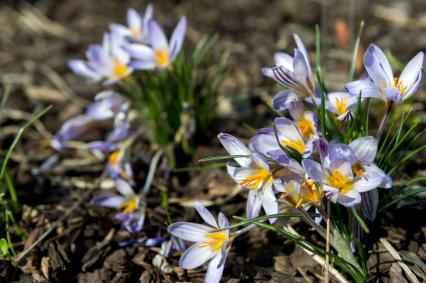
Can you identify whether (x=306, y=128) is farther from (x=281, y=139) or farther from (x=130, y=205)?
(x=130, y=205)

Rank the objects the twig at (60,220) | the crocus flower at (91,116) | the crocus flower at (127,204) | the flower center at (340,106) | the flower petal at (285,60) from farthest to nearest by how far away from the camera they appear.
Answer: the crocus flower at (91,116) < the crocus flower at (127,204) < the twig at (60,220) < the flower petal at (285,60) < the flower center at (340,106)

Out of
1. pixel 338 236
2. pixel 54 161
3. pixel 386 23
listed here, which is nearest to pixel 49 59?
pixel 54 161

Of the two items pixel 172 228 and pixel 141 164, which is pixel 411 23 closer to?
pixel 141 164

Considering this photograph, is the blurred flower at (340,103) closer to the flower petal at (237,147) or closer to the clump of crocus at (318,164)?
the clump of crocus at (318,164)

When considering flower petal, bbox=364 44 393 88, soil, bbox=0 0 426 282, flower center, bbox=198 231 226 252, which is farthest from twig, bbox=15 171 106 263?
flower petal, bbox=364 44 393 88

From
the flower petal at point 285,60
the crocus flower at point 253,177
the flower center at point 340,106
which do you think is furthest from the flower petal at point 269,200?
the flower petal at point 285,60

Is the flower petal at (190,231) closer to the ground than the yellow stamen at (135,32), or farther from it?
closer to the ground
